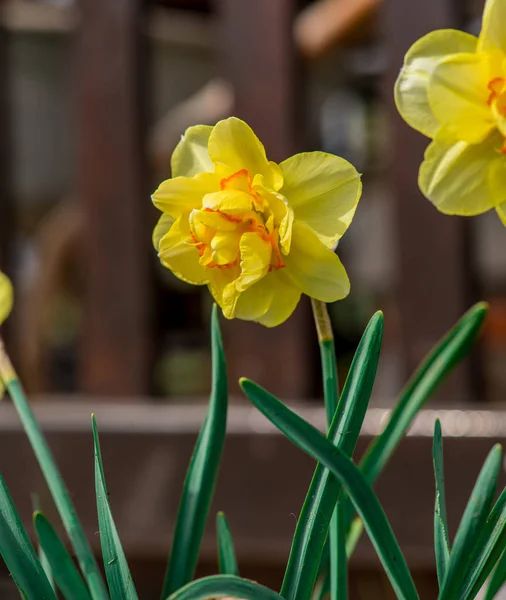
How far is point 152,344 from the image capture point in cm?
125

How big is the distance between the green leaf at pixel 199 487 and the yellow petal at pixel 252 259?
10 centimetres

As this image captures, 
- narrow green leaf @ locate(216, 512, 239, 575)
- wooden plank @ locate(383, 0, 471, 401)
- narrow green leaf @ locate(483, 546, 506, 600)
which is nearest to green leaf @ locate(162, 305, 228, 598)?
narrow green leaf @ locate(216, 512, 239, 575)

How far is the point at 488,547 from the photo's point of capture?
→ 12.9 inches

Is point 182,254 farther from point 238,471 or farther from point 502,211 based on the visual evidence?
point 238,471

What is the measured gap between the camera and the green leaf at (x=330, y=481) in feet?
1.03

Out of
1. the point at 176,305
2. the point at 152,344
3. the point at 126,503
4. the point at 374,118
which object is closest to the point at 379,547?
the point at 126,503

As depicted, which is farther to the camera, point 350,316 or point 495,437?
point 350,316

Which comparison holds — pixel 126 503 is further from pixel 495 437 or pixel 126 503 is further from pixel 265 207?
pixel 265 207

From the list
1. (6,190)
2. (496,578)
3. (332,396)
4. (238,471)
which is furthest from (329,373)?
(6,190)

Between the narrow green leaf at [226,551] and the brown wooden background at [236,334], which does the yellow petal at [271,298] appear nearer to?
the narrow green leaf at [226,551]

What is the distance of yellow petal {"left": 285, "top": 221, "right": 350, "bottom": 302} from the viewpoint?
306 mm

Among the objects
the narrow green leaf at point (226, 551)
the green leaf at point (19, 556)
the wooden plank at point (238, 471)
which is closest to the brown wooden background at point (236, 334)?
the wooden plank at point (238, 471)

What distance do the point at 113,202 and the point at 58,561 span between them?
97cm

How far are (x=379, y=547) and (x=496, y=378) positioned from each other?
111 inches
